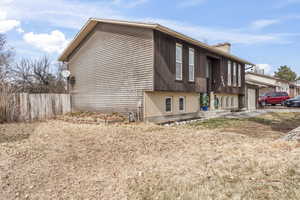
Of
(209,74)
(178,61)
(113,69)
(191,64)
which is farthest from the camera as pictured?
(209,74)

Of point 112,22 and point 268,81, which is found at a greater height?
point 112,22

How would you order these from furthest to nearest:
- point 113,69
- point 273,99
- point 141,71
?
1. point 273,99
2. point 113,69
3. point 141,71

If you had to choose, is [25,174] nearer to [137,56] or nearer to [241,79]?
[137,56]

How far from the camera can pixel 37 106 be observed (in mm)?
11445

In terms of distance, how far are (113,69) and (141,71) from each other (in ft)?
7.22

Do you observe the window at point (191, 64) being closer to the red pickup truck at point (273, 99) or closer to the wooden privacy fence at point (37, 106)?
the wooden privacy fence at point (37, 106)

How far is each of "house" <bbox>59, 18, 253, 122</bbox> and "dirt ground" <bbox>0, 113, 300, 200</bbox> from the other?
426 cm

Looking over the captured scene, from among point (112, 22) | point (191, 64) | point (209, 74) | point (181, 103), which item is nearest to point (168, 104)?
point (181, 103)

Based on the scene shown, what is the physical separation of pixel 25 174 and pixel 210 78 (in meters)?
13.8

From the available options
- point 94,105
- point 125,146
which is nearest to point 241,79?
point 94,105

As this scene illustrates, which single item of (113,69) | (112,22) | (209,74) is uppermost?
(112,22)

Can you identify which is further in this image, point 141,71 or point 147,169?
point 141,71

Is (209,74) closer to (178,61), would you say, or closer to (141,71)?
(178,61)

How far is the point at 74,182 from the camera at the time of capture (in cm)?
368
